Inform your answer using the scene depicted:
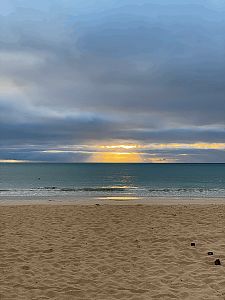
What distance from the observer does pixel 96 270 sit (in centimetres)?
802

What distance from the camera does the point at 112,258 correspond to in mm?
8969

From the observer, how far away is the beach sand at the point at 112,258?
682 cm

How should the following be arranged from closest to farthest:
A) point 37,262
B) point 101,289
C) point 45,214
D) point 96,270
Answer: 1. point 101,289
2. point 96,270
3. point 37,262
4. point 45,214

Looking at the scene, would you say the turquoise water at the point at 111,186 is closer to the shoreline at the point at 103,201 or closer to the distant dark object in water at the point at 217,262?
the shoreline at the point at 103,201

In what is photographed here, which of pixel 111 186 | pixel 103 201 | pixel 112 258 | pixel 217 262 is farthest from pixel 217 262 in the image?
pixel 111 186

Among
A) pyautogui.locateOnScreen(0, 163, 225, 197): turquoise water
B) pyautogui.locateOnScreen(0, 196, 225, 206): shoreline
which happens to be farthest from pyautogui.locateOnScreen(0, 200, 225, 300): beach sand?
pyautogui.locateOnScreen(0, 163, 225, 197): turquoise water

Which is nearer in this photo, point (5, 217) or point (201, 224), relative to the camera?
point (201, 224)

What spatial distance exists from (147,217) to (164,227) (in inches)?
104

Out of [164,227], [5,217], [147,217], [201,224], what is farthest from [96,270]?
[5,217]

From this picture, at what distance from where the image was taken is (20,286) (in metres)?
7.03

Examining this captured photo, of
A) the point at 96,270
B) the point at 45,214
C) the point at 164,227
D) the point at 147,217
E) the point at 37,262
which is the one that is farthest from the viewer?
the point at 45,214

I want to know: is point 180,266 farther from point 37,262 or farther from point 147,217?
point 147,217

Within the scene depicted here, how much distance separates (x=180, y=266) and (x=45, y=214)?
32.3 ft

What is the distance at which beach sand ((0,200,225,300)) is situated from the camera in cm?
682
